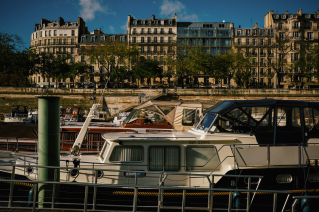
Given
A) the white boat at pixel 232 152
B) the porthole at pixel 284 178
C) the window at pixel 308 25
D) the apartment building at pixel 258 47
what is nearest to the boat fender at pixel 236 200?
the white boat at pixel 232 152

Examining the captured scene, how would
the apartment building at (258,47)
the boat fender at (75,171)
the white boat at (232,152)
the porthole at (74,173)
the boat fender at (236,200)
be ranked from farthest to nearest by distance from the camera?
the apartment building at (258,47) < the porthole at (74,173) < the boat fender at (75,171) < the white boat at (232,152) < the boat fender at (236,200)

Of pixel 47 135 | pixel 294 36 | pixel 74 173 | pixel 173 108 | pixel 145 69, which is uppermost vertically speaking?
pixel 294 36

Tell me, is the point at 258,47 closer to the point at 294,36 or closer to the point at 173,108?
the point at 294,36

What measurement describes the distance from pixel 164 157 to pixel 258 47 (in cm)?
5844

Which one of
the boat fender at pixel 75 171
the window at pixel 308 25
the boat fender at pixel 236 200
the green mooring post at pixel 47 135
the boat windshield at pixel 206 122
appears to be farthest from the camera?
the window at pixel 308 25

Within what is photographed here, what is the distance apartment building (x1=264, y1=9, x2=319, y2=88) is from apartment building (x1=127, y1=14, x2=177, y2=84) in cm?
2286

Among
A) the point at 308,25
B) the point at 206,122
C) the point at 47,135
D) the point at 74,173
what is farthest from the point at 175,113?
the point at 308,25

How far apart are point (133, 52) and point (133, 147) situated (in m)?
44.2

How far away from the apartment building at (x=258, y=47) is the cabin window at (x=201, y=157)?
55520mm

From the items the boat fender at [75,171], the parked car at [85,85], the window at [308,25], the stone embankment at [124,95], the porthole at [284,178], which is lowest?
the porthole at [284,178]

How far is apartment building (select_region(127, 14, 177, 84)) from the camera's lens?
62.9 metres

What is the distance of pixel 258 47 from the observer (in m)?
60.5

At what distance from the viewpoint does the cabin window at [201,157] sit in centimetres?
780

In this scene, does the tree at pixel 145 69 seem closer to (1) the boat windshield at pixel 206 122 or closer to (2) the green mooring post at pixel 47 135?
(1) the boat windshield at pixel 206 122
